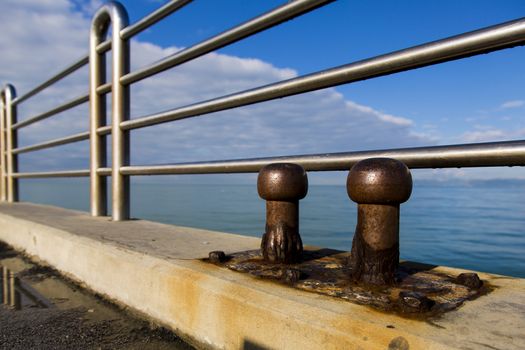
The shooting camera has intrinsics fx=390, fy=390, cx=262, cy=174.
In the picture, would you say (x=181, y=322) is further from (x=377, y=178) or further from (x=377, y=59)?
(x=377, y=59)

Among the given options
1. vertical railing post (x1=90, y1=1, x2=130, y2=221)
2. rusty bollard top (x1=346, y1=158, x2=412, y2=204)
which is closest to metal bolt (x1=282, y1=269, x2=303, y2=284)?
rusty bollard top (x1=346, y1=158, x2=412, y2=204)

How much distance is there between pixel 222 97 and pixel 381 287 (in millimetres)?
1433

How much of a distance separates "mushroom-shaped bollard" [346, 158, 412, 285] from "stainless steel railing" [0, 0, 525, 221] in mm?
252

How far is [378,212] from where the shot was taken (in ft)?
4.09

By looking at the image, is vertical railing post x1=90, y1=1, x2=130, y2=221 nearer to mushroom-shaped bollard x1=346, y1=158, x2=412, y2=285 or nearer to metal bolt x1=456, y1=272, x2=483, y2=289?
mushroom-shaped bollard x1=346, y1=158, x2=412, y2=285

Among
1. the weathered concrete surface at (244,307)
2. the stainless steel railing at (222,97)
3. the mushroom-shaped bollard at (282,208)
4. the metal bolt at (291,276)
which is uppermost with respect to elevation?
the stainless steel railing at (222,97)

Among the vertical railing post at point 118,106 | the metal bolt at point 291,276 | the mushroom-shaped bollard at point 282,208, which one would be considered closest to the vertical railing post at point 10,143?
the vertical railing post at point 118,106

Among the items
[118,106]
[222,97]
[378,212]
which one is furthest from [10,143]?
[378,212]

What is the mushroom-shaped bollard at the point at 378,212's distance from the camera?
1.20 meters

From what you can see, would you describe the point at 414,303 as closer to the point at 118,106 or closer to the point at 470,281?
the point at 470,281

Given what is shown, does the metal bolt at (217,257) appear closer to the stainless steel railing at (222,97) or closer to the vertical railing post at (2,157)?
the stainless steel railing at (222,97)

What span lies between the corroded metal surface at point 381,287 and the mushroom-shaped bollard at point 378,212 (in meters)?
0.05

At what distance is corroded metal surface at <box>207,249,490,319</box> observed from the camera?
102 centimetres

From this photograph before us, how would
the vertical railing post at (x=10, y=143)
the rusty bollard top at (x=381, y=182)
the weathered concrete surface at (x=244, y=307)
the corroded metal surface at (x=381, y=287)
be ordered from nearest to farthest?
the weathered concrete surface at (x=244, y=307)
the corroded metal surface at (x=381, y=287)
the rusty bollard top at (x=381, y=182)
the vertical railing post at (x=10, y=143)
